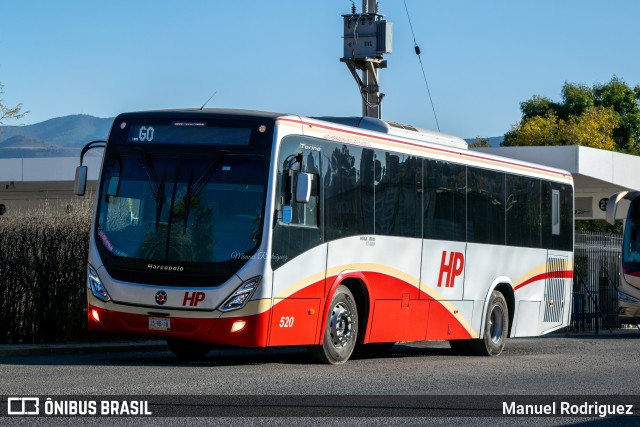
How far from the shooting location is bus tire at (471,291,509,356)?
21.0 metres

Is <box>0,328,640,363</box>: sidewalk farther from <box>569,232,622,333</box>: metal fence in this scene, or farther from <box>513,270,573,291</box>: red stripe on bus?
<box>569,232,622,333</box>: metal fence

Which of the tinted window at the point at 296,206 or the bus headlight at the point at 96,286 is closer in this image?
the tinted window at the point at 296,206

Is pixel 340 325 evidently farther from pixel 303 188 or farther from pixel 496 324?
pixel 496 324

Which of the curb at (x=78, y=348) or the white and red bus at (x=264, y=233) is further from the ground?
the white and red bus at (x=264, y=233)

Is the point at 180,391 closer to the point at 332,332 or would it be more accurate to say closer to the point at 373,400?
the point at 373,400

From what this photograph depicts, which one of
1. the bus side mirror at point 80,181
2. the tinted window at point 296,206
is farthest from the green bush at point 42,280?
the tinted window at point 296,206

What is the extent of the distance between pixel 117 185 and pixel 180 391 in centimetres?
447

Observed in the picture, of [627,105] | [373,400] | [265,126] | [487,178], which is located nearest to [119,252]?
[265,126]

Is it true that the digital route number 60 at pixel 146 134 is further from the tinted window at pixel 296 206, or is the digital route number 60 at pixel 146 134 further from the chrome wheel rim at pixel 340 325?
the chrome wheel rim at pixel 340 325

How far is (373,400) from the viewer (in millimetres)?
12141

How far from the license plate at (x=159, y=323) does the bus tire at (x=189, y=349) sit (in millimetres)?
2342

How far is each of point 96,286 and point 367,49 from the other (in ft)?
61.1

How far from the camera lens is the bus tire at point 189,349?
1778 cm

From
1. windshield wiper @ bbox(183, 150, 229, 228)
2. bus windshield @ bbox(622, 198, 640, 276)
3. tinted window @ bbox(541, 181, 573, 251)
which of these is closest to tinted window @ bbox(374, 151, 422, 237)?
windshield wiper @ bbox(183, 150, 229, 228)
